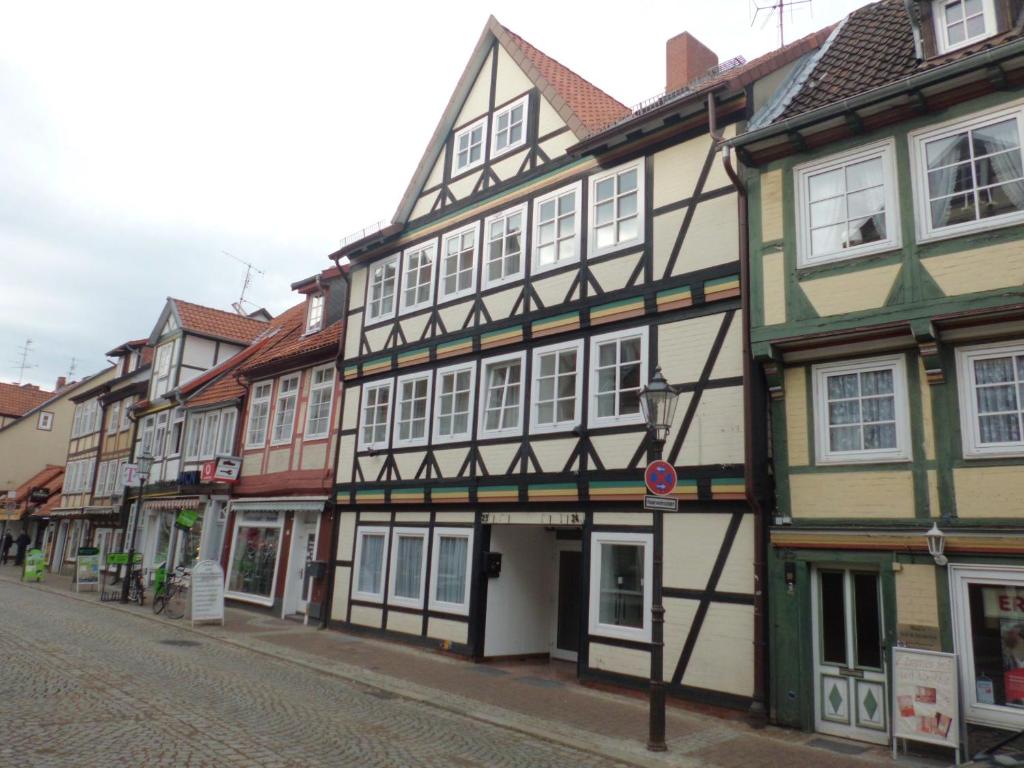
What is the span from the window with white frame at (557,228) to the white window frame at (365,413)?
521 centimetres

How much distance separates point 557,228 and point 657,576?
25.3ft

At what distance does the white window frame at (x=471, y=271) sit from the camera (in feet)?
55.8

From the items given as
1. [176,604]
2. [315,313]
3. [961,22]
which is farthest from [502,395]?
[176,604]

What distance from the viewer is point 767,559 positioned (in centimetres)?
1084

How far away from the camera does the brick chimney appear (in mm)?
16609

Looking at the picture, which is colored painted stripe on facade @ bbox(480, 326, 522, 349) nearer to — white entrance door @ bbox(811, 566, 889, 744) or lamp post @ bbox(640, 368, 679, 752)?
lamp post @ bbox(640, 368, 679, 752)

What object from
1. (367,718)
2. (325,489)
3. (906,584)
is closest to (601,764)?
(367,718)

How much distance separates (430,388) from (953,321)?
10.7 meters

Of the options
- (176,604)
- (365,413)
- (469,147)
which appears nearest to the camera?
(469,147)

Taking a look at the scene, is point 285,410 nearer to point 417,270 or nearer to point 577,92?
point 417,270

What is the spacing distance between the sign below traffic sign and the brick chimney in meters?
9.67

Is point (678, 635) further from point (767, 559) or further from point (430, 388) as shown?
point (430, 388)

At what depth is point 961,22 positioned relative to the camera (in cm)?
1080

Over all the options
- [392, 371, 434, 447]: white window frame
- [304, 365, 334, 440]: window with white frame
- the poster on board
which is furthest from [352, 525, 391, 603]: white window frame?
the poster on board
